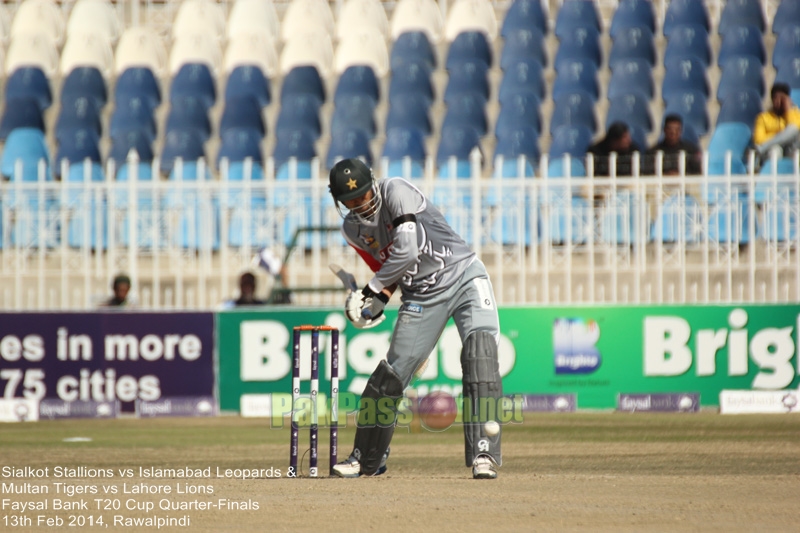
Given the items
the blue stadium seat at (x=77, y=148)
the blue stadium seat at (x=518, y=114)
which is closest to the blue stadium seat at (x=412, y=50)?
the blue stadium seat at (x=518, y=114)

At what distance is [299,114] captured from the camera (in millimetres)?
17062

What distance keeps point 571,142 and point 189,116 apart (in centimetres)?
545

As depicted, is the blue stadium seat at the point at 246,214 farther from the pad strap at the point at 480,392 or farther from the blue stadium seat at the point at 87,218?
the pad strap at the point at 480,392

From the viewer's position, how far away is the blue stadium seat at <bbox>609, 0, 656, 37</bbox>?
17.7m

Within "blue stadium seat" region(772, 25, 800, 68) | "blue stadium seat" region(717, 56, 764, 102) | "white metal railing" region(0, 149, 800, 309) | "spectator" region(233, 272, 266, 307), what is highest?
"blue stadium seat" region(772, 25, 800, 68)

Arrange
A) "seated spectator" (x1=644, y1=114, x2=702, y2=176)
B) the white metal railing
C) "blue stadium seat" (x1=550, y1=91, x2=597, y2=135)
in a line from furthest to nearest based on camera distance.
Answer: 1. "blue stadium seat" (x1=550, y1=91, x2=597, y2=135)
2. "seated spectator" (x1=644, y1=114, x2=702, y2=176)
3. the white metal railing

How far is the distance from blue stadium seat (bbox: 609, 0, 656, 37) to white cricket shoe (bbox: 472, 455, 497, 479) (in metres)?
12.1

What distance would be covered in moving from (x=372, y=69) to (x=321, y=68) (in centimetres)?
86

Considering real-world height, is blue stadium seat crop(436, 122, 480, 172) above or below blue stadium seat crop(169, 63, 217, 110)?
below

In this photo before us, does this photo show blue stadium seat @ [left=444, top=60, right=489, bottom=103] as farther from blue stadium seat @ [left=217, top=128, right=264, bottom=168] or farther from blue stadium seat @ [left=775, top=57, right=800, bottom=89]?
blue stadium seat @ [left=775, top=57, right=800, bottom=89]

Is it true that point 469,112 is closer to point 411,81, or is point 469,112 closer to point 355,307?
point 411,81

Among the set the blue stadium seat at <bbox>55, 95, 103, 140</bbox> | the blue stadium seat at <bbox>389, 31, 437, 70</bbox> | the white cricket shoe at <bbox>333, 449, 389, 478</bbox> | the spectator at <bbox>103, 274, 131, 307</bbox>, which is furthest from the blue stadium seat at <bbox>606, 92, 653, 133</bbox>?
the white cricket shoe at <bbox>333, 449, 389, 478</bbox>

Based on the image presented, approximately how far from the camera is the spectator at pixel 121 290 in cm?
1277

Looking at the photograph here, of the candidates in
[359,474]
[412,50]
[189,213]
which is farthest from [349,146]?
[359,474]
